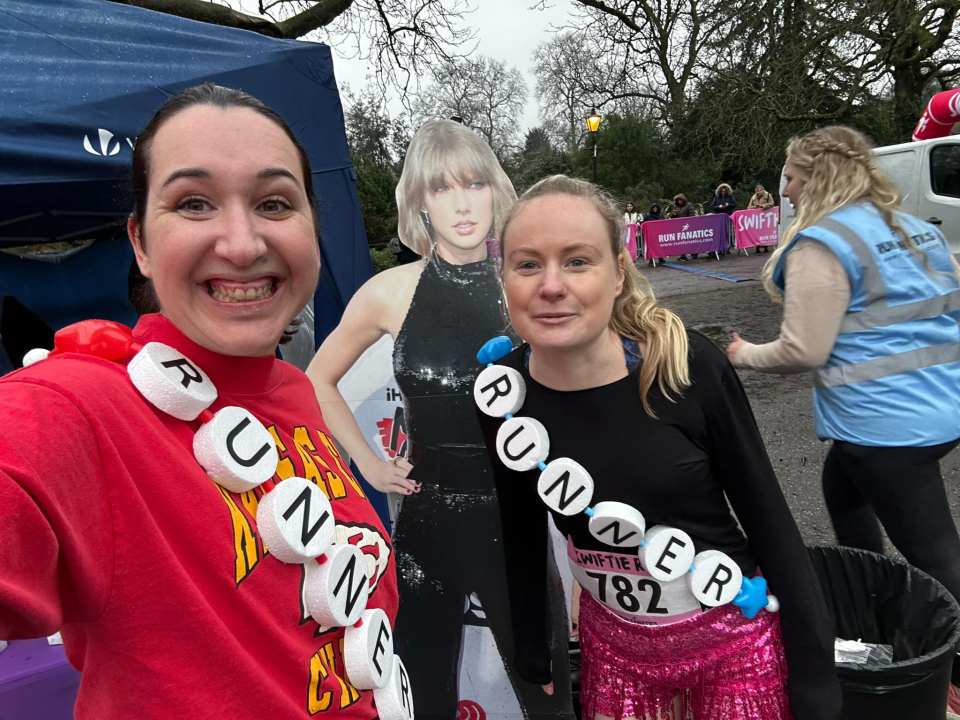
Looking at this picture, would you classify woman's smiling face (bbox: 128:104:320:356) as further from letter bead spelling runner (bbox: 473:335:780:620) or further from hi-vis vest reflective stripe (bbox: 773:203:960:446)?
hi-vis vest reflective stripe (bbox: 773:203:960:446)

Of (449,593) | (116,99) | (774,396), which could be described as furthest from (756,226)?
(116,99)

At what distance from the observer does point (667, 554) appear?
4.04 feet

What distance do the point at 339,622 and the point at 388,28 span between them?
7.35m

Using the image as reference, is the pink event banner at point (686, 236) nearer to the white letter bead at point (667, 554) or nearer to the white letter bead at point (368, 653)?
the white letter bead at point (667, 554)

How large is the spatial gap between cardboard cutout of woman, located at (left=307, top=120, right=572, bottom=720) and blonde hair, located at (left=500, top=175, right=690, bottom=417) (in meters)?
0.51

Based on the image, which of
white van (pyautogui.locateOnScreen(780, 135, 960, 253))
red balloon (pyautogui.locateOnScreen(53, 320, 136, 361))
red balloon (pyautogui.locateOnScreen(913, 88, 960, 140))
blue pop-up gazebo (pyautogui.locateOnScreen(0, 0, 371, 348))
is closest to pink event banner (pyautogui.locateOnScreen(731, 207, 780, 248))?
red balloon (pyautogui.locateOnScreen(913, 88, 960, 140))

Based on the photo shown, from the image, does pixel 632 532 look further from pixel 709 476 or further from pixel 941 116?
pixel 941 116

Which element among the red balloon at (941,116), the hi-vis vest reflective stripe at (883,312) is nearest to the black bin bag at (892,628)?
the hi-vis vest reflective stripe at (883,312)

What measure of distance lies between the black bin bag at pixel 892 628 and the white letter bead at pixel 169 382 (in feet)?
5.05

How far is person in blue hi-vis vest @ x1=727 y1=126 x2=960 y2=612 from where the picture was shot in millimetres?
1739

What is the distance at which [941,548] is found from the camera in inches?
68.7

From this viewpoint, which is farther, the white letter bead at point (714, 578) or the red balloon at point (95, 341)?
the white letter bead at point (714, 578)

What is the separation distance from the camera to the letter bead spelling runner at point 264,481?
2.53 ft

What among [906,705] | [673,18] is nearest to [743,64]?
[673,18]
